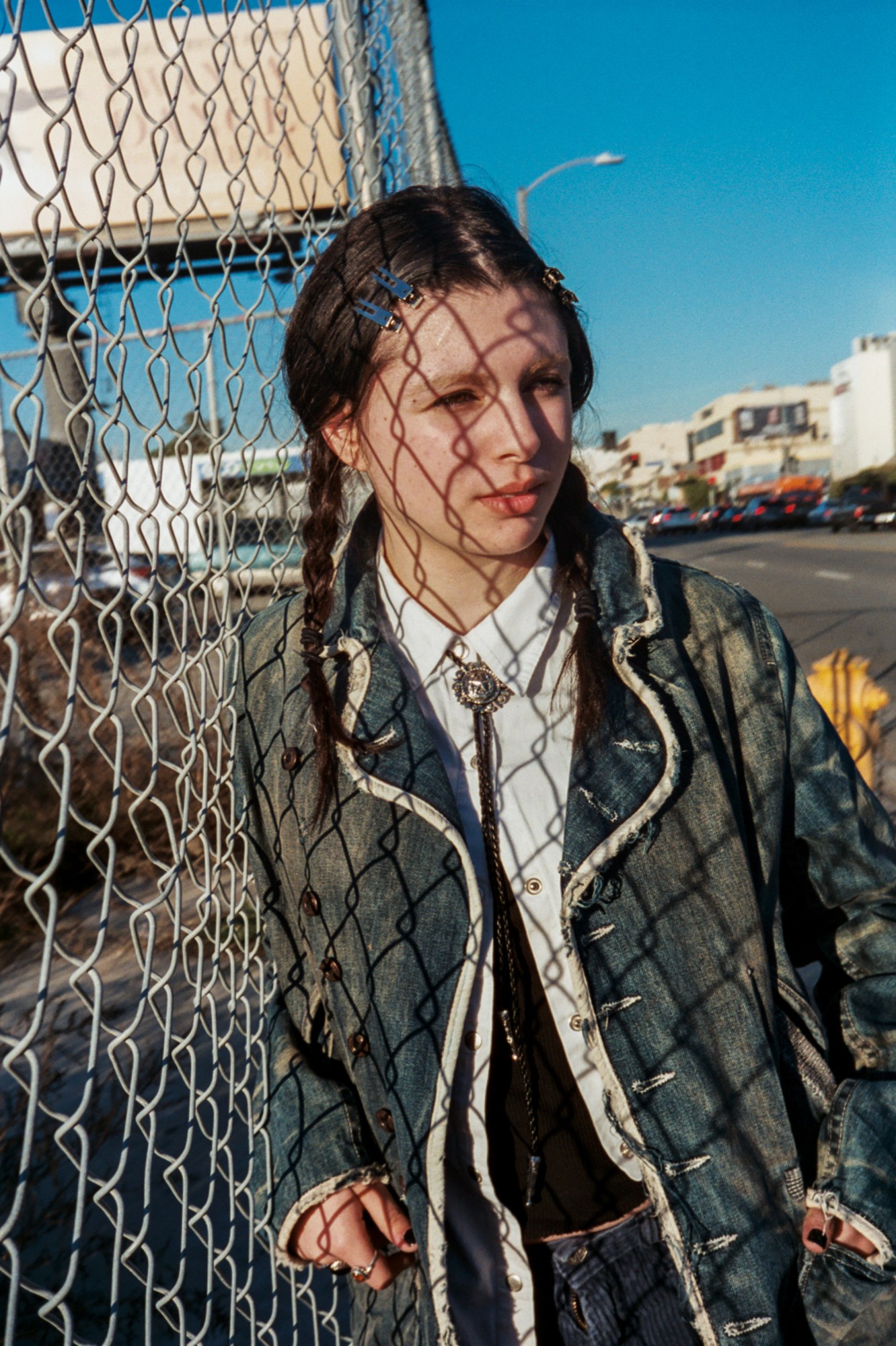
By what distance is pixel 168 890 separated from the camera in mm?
1504

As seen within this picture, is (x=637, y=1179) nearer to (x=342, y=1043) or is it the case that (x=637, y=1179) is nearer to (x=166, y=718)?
(x=342, y=1043)

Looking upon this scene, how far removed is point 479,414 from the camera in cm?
145

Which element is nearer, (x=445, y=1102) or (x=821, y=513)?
(x=445, y=1102)

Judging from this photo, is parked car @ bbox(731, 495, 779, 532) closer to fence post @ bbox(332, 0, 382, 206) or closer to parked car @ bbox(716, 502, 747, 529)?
parked car @ bbox(716, 502, 747, 529)

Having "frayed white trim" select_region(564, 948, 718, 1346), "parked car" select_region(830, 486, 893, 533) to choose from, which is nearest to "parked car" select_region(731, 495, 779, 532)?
"parked car" select_region(830, 486, 893, 533)

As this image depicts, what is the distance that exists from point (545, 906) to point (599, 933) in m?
0.09

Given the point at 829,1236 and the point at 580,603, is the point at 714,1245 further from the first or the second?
the point at 580,603

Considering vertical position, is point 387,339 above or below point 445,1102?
above

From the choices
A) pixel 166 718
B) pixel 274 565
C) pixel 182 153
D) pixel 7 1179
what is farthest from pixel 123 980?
pixel 182 153

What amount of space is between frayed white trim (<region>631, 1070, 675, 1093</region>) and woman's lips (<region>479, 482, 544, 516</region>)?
79 centimetres

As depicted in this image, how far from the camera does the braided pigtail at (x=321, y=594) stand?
1527mm

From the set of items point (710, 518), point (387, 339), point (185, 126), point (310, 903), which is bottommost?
point (710, 518)

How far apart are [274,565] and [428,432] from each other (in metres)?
0.82

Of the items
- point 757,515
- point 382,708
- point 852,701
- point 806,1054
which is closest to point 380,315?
point 382,708
